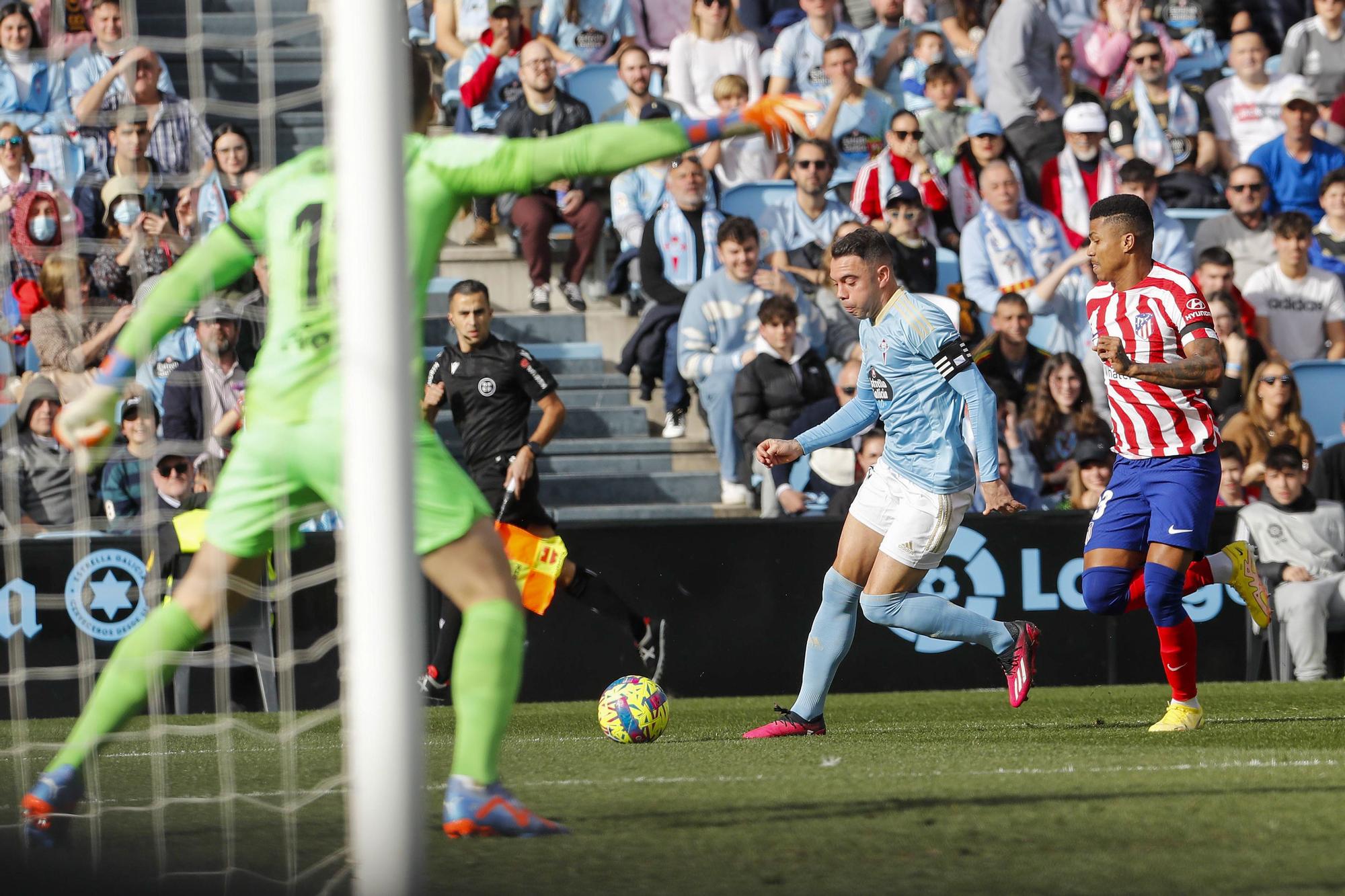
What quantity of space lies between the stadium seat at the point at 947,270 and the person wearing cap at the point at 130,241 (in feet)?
21.3

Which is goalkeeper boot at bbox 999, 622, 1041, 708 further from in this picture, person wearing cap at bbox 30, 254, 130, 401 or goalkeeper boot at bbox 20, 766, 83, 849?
person wearing cap at bbox 30, 254, 130, 401

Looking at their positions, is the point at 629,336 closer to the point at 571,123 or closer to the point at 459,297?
the point at 571,123

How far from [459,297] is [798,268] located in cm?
370

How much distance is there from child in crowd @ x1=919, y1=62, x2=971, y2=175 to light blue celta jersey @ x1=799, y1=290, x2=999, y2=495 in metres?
7.37

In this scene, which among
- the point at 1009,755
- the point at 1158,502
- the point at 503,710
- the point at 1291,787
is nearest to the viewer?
the point at 503,710

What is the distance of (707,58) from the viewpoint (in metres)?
14.4

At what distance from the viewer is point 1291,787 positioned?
16.9 ft

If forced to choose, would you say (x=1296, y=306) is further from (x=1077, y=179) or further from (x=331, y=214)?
(x=331, y=214)

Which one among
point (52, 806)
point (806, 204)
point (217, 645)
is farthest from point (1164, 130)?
point (52, 806)

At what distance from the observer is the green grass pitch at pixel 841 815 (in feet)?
13.0

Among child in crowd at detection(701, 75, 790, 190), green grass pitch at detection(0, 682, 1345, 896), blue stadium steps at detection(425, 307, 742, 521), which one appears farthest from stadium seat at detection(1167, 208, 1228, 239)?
green grass pitch at detection(0, 682, 1345, 896)

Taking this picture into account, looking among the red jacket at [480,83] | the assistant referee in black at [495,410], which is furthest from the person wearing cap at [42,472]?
the red jacket at [480,83]

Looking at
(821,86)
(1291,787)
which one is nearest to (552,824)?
(1291,787)

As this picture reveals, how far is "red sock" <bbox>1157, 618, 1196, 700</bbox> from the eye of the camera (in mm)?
7445
